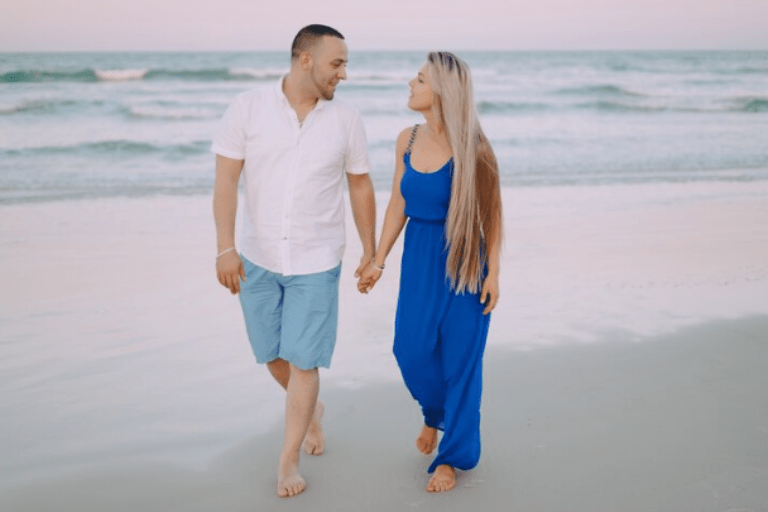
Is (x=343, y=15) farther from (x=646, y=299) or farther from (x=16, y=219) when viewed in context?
(x=646, y=299)

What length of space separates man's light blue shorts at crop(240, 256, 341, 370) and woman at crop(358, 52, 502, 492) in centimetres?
33

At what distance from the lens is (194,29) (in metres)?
32.0

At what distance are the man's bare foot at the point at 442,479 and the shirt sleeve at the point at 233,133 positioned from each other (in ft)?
5.06

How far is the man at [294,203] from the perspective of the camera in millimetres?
3516

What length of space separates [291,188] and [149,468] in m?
1.34

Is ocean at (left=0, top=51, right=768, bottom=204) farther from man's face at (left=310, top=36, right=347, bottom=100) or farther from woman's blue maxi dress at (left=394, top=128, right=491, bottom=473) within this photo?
woman's blue maxi dress at (left=394, top=128, right=491, bottom=473)

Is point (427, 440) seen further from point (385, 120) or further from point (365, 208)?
point (385, 120)

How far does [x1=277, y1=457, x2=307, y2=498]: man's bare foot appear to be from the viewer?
11.5 feet

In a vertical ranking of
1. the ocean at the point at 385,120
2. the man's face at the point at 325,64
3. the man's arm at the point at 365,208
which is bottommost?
the ocean at the point at 385,120

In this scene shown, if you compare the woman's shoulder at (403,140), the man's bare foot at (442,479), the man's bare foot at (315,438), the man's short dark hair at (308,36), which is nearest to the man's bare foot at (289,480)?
the man's bare foot at (315,438)

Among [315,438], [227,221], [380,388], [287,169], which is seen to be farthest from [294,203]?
[380,388]

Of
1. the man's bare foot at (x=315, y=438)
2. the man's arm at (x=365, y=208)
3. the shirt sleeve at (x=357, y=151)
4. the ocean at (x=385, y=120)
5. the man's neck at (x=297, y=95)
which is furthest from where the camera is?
the ocean at (x=385, y=120)

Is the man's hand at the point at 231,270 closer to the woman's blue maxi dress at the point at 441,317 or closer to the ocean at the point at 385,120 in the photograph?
the woman's blue maxi dress at the point at 441,317

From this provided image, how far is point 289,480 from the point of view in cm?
352
